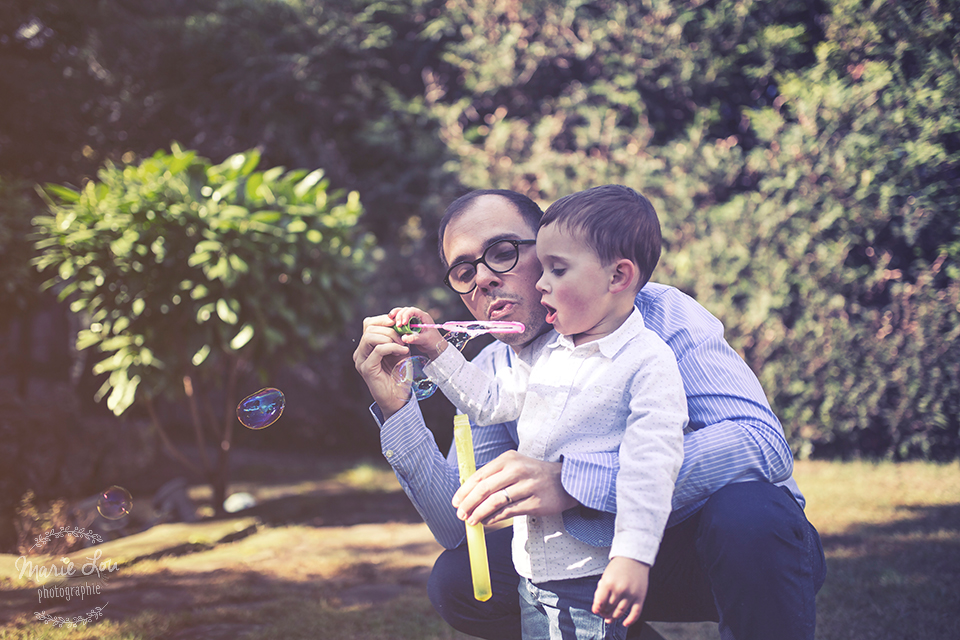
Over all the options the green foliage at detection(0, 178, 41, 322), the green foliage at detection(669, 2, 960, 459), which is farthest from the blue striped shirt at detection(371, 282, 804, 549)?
the green foliage at detection(0, 178, 41, 322)

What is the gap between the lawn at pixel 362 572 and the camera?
8.04ft

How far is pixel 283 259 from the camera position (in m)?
3.82

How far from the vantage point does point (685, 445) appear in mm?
1424

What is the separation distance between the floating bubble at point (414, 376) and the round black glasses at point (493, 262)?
23 centimetres

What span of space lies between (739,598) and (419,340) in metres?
0.89

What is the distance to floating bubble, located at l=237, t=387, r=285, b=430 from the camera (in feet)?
6.73

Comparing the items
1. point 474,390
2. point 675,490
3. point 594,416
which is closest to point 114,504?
point 474,390

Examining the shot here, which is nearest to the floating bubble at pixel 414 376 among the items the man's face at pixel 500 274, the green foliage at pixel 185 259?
the man's face at pixel 500 274

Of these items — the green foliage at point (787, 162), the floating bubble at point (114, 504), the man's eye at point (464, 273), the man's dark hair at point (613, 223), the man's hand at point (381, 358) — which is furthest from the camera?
the green foliage at point (787, 162)

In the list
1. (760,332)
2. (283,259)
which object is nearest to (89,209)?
(283,259)

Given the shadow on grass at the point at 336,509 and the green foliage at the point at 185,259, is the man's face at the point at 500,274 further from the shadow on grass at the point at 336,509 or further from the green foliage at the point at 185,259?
the shadow on grass at the point at 336,509

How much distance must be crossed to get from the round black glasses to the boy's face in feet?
0.87

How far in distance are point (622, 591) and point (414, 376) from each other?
77cm

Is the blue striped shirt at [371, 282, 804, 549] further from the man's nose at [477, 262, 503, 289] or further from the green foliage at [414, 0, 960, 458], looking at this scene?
the green foliage at [414, 0, 960, 458]
